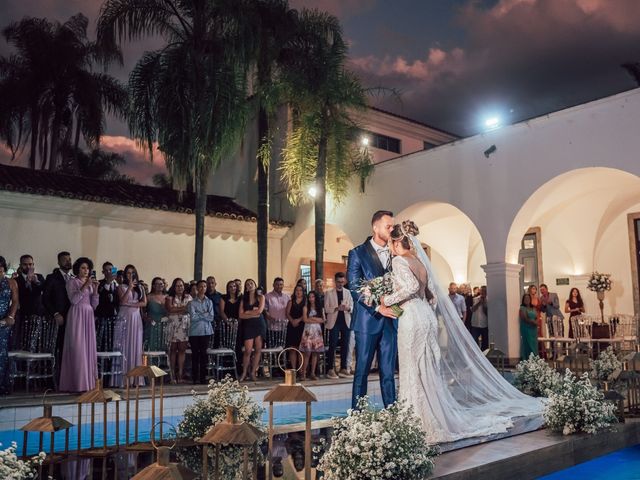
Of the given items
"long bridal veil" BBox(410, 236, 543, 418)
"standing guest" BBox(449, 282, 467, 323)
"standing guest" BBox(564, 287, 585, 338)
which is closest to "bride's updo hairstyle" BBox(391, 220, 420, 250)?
"long bridal veil" BBox(410, 236, 543, 418)

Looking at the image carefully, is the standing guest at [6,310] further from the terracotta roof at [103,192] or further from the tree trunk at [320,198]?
the tree trunk at [320,198]

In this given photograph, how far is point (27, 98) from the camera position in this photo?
2252 cm

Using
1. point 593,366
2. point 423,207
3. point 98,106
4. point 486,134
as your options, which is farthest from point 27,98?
point 593,366

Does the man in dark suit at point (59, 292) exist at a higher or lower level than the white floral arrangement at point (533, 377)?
higher

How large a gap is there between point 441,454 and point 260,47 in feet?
35.7

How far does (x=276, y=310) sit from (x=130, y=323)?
2.71 m

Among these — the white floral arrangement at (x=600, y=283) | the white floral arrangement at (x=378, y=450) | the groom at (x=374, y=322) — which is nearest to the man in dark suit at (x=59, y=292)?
the groom at (x=374, y=322)

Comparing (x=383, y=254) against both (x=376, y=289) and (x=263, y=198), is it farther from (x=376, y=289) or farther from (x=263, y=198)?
(x=263, y=198)

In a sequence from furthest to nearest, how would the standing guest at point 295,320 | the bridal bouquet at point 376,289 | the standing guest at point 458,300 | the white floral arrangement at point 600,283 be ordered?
1. the white floral arrangement at point 600,283
2. the standing guest at point 458,300
3. the standing guest at point 295,320
4. the bridal bouquet at point 376,289

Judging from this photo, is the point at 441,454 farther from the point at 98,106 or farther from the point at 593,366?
the point at 98,106

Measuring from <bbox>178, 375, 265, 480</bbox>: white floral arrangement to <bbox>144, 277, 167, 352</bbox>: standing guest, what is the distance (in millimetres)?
4684

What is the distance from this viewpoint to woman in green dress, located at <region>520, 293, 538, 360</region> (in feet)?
43.4

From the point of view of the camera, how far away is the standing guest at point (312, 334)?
1079 centimetres

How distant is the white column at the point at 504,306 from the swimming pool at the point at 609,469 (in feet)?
22.0
